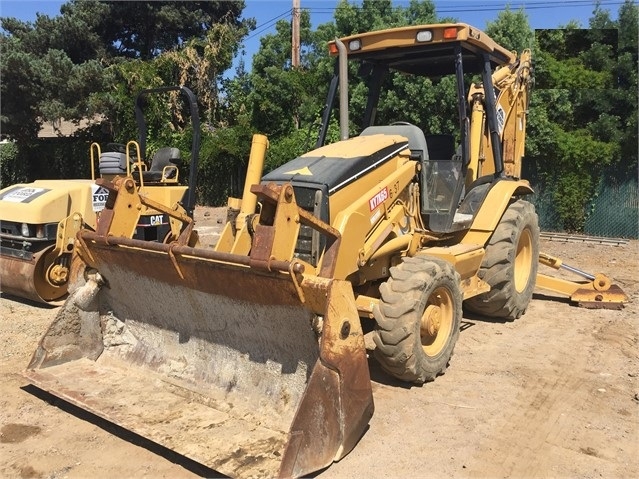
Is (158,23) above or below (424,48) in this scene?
above

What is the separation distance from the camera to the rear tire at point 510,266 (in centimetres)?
584

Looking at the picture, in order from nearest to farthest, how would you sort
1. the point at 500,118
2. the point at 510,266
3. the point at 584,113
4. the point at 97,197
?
the point at 510,266
the point at 500,118
the point at 97,197
the point at 584,113

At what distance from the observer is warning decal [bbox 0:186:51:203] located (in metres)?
6.91

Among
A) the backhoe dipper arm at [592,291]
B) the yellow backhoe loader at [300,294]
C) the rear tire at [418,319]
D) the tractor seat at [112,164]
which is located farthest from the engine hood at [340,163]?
the tractor seat at [112,164]

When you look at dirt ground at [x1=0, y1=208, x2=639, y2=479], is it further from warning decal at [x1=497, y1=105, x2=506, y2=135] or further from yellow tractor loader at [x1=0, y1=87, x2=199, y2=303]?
warning decal at [x1=497, y1=105, x2=506, y2=135]

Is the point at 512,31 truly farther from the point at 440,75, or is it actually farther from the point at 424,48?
the point at 424,48

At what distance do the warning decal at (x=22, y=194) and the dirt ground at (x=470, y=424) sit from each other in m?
1.82

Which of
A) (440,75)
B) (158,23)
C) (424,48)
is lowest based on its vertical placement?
(440,75)

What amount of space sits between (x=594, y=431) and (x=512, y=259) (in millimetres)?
2341

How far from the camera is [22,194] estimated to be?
710cm

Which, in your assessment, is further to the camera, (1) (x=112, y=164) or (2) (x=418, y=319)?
(1) (x=112, y=164)

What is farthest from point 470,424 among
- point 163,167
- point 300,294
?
point 163,167

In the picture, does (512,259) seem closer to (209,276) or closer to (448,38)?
(448,38)

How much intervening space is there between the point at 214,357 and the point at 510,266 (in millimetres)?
3120
